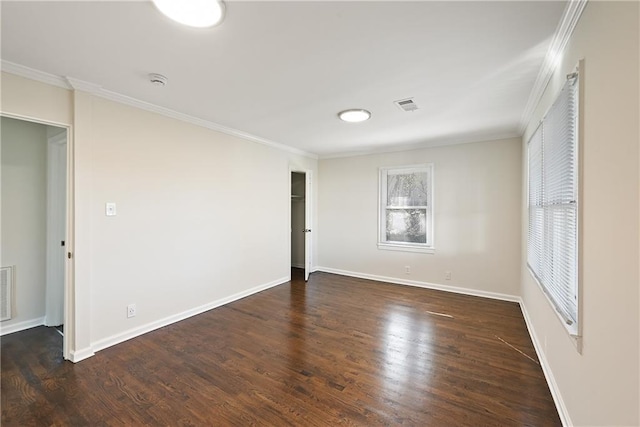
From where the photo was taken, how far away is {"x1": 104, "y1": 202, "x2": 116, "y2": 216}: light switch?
8.89ft

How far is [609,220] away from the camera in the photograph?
1200mm

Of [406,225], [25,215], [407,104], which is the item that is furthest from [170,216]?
[406,225]

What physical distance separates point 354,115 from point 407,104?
0.59m

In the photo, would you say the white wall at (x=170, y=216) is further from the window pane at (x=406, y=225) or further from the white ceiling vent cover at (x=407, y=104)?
the white ceiling vent cover at (x=407, y=104)

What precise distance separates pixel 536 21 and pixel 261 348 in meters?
3.22

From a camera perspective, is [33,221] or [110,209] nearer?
[110,209]

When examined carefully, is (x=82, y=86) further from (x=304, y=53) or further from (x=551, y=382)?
(x=551, y=382)

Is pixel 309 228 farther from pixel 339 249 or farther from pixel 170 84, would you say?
pixel 170 84

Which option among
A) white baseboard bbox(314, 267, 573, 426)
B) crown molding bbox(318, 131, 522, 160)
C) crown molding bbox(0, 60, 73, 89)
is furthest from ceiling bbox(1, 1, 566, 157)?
white baseboard bbox(314, 267, 573, 426)

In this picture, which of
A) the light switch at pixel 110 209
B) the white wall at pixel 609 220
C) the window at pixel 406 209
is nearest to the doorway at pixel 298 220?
the window at pixel 406 209

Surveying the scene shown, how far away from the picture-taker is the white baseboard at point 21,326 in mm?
3010

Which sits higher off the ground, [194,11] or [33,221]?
[194,11]

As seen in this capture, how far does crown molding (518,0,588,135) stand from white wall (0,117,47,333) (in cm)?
484

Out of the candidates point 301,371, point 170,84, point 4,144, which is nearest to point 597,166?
Result: point 301,371
